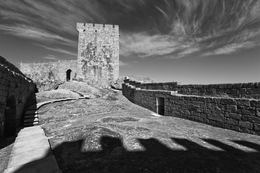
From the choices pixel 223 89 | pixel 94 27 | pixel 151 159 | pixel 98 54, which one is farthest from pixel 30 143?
pixel 94 27

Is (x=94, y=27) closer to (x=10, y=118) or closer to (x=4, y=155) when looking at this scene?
(x=10, y=118)

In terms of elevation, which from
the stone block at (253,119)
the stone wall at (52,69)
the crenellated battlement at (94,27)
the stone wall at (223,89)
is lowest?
the stone block at (253,119)

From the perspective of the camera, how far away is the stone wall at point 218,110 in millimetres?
4766

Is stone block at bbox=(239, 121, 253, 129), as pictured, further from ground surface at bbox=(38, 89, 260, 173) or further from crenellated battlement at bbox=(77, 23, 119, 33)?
crenellated battlement at bbox=(77, 23, 119, 33)

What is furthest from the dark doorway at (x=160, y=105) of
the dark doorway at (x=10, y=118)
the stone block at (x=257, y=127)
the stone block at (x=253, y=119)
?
the dark doorway at (x=10, y=118)

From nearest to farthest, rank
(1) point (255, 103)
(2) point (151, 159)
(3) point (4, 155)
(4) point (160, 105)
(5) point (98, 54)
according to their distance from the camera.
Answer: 1. (2) point (151, 159)
2. (3) point (4, 155)
3. (1) point (255, 103)
4. (4) point (160, 105)
5. (5) point (98, 54)

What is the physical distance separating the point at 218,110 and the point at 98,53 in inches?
804

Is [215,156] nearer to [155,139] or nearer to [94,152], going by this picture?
[155,139]

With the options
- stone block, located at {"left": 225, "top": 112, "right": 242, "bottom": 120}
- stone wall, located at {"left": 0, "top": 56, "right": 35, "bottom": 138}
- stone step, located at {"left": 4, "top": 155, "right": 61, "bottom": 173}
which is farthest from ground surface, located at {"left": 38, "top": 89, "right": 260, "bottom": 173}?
stone wall, located at {"left": 0, "top": 56, "right": 35, "bottom": 138}

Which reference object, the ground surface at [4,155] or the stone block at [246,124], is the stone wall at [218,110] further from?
the ground surface at [4,155]

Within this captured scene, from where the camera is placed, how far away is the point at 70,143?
Result: 3.47 meters

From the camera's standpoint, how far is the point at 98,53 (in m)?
22.6

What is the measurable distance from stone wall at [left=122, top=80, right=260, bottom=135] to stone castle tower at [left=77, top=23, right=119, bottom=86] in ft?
51.1

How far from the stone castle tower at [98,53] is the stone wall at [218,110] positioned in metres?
15.6
